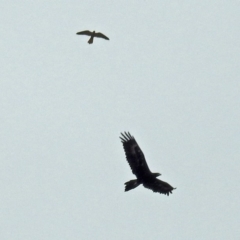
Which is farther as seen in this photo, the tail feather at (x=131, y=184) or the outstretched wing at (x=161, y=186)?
the outstretched wing at (x=161, y=186)

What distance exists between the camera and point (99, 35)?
42.1m

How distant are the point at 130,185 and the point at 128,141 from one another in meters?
2.21

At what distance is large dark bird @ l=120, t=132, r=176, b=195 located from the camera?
119 feet

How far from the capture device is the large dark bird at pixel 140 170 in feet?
119

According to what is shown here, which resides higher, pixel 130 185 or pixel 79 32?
pixel 79 32

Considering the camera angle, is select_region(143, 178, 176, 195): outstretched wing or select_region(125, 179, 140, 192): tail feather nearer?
select_region(125, 179, 140, 192): tail feather

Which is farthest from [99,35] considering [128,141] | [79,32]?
[128,141]

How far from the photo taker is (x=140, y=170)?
3619 centimetres

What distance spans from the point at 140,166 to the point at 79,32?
373 inches

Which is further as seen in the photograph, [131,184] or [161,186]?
[161,186]

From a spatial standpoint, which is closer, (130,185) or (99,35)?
(130,185)

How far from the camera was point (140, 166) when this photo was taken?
36.2 meters

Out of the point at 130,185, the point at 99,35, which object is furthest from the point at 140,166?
the point at 99,35

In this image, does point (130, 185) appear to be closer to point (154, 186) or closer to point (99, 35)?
point (154, 186)
